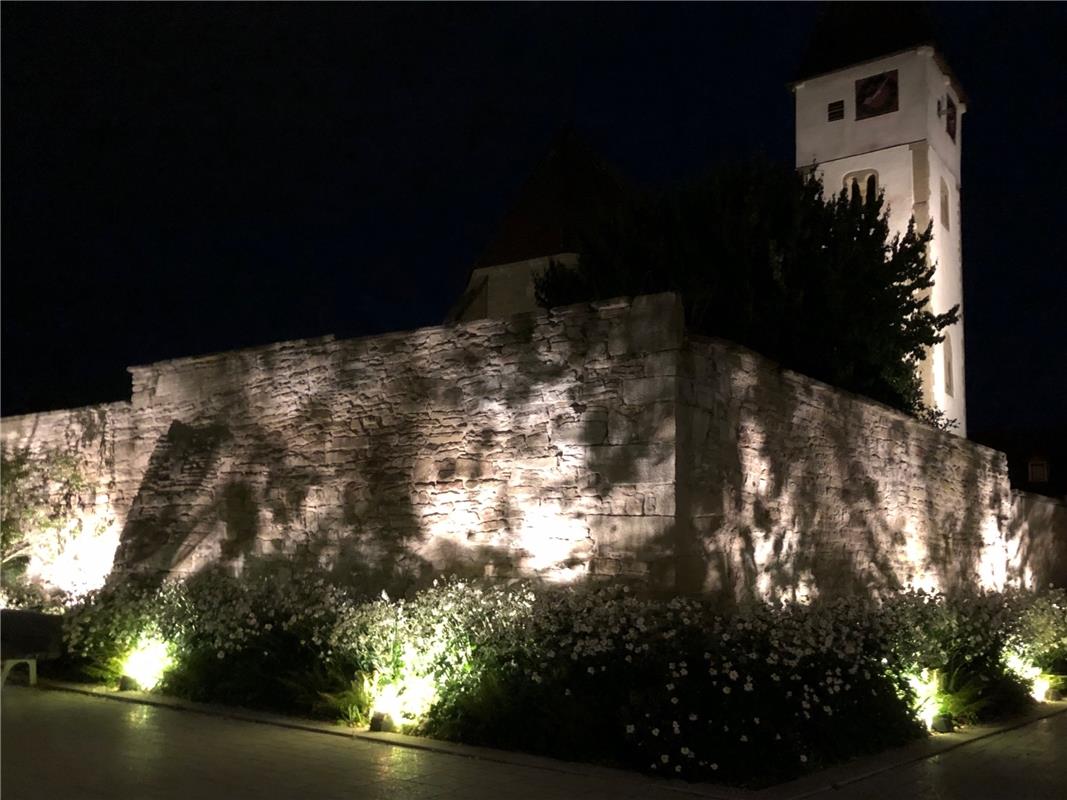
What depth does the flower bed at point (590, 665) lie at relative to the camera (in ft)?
20.9

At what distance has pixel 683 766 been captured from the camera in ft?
19.9

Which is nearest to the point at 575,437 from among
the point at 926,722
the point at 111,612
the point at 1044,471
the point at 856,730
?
the point at 856,730

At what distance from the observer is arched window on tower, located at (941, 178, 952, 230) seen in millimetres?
22516

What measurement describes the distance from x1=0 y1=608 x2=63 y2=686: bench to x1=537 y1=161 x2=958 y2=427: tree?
9106 millimetres

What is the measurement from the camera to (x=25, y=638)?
13.8ft

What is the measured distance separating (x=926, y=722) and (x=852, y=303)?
6886 millimetres

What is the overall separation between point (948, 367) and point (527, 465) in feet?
53.7

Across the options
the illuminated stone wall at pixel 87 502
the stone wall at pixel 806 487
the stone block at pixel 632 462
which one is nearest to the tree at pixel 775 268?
the stone wall at pixel 806 487

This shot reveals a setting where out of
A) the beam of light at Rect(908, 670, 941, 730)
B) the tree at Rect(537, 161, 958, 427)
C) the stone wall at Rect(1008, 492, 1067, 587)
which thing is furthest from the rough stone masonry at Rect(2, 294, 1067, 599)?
the stone wall at Rect(1008, 492, 1067, 587)

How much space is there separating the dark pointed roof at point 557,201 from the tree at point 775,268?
14.5 ft

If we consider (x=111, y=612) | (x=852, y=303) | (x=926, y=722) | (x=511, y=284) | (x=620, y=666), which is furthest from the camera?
(x=511, y=284)

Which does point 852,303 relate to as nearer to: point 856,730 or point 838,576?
point 838,576

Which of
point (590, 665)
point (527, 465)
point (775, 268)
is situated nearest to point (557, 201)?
point (775, 268)

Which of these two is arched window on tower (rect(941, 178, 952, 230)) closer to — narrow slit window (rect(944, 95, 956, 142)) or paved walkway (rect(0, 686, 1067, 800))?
narrow slit window (rect(944, 95, 956, 142))
